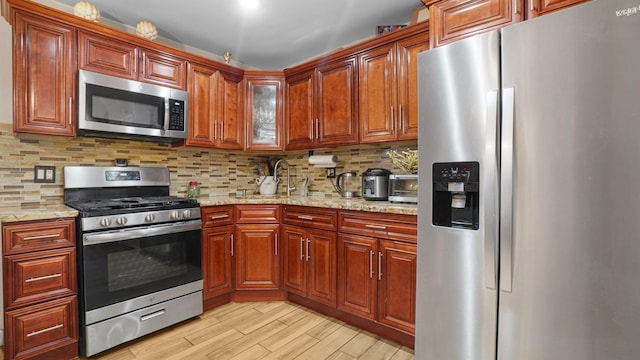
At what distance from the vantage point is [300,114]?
2.90 m

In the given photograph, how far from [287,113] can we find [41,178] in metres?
1.98

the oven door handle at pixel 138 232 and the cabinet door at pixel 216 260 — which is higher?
the oven door handle at pixel 138 232

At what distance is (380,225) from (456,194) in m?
0.75

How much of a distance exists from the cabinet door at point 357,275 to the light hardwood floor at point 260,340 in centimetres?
19

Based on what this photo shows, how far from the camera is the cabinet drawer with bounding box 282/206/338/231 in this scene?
7.63 feet

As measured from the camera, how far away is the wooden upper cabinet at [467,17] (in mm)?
1451

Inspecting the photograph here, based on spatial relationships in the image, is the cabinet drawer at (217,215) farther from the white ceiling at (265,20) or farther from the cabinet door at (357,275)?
the white ceiling at (265,20)

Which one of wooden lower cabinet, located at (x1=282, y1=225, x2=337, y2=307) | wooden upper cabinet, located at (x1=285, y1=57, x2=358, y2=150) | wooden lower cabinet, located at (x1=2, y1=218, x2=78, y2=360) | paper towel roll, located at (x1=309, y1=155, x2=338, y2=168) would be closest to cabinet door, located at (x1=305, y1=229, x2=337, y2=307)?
wooden lower cabinet, located at (x1=282, y1=225, x2=337, y2=307)

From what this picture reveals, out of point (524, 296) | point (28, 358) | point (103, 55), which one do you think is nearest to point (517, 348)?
point (524, 296)

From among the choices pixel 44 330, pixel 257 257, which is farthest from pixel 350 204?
pixel 44 330

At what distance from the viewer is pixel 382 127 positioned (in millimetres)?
2332

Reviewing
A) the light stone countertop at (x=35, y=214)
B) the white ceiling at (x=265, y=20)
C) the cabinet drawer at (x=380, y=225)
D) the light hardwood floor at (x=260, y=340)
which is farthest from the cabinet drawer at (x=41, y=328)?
the white ceiling at (x=265, y=20)

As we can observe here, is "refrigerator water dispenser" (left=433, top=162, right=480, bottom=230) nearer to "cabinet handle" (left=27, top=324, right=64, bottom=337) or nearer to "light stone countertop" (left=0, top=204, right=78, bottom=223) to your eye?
"light stone countertop" (left=0, top=204, right=78, bottom=223)

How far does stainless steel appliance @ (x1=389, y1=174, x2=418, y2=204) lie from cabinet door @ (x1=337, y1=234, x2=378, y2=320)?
41cm
